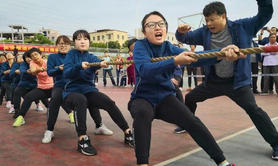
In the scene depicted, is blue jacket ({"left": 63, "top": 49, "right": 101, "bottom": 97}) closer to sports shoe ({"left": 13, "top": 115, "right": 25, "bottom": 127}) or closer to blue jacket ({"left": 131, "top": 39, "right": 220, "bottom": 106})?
blue jacket ({"left": 131, "top": 39, "right": 220, "bottom": 106})

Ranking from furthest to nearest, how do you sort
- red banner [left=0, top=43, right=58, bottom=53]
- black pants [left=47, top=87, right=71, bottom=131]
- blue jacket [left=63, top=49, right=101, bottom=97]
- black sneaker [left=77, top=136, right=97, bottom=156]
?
red banner [left=0, top=43, right=58, bottom=53], black pants [left=47, top=87, right=71, bottom=131], blue jacket [left=63, top=49, right=101, bottom=97], black sneaker [left=77, top=136, right=97, bottom=156]

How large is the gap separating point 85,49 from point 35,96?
63.0 inches

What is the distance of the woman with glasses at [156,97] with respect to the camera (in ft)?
6.46

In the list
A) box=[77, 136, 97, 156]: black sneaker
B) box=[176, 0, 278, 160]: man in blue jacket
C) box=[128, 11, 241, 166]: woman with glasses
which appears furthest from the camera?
box=[77, 136, 97, 156]: black sneaker

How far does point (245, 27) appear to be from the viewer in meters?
2.50

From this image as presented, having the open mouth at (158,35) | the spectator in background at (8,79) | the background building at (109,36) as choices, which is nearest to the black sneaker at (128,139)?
the open mouth at (158,35)

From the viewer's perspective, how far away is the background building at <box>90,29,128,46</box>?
97.3 m

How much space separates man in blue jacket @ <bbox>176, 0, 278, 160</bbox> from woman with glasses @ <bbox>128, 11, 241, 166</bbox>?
36cm

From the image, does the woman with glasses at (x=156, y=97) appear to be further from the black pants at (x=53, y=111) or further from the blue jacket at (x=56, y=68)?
the blue jacket at (x=56, y=68)

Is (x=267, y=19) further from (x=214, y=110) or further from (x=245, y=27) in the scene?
(x=214, y=110)

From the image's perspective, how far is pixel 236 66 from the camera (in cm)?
247

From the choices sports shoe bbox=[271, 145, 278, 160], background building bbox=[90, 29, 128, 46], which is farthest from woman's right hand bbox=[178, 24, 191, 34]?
background building bbox=[90, 29, 128, 46]

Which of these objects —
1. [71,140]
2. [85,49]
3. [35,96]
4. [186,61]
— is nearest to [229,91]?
[186,61]

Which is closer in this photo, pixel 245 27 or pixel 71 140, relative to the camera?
pixel 245 27
